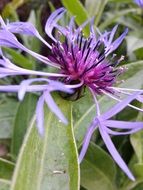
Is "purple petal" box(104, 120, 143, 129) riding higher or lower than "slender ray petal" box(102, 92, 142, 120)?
lower

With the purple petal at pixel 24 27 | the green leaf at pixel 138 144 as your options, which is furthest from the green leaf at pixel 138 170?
the purple petal at pixel 24 27

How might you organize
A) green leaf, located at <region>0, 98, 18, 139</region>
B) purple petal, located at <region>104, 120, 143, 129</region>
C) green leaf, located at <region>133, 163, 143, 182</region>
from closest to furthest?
1. purple petal, located at <region>104, 120, 143, 129</region>
2. green leaf, located at <region>133, 163, 143, 182</region>
3. green leaf, located at <region>0, 98, 18, 139</region>

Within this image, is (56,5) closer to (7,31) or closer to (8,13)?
(8,13)

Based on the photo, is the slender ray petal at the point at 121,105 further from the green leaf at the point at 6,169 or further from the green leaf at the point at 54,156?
the green leaf at the point at 6,169

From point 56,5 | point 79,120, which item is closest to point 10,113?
point 79,120

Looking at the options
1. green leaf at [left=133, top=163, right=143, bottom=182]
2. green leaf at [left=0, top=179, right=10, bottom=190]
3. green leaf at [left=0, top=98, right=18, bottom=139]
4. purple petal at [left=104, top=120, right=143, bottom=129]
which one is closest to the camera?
purple petal at [left=104, top=120, right=143, bottom=129]

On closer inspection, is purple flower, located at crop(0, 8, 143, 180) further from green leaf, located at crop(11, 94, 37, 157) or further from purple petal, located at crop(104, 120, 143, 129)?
green leaf, located at crop(11, 94, 37, 157)

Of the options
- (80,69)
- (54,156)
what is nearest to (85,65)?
(80,69)

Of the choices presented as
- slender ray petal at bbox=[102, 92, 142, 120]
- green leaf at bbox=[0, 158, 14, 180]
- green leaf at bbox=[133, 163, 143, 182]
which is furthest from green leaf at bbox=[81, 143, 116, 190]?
slender ray petal at bbox=[102, 92, 142, 120]
